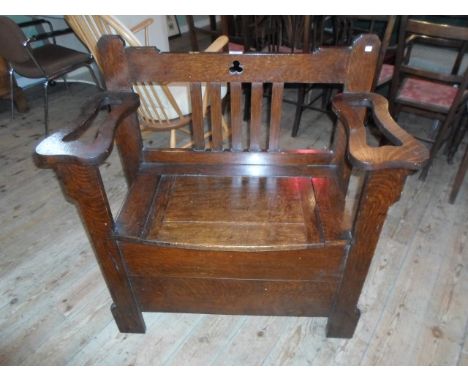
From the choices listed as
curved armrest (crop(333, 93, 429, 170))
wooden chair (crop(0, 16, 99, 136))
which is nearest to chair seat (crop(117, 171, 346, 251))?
curved armrest (crop(333, 93, 429, 170))

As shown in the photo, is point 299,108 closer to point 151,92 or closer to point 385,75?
point 385,75

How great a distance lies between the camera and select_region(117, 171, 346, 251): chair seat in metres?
0.87

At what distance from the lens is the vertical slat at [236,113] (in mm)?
1013

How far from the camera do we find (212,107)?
1.06 m

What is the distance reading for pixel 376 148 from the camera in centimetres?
73

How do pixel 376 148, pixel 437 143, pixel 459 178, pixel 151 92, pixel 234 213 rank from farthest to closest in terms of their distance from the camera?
pixel 437 143, pixel 459 178, pixel 151 92, pixel 234 213, pixel 376 148

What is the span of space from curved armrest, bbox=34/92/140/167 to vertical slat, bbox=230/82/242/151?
30cm

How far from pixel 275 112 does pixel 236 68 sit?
17 centimetres

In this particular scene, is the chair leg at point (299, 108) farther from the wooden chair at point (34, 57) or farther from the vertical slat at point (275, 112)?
the wooden chair at point (34, 57)

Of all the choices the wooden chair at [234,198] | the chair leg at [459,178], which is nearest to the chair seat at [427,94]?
the chair leg at [459,178]

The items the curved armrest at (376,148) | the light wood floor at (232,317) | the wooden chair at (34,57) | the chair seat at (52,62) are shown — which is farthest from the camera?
the chair seat at (52,62)

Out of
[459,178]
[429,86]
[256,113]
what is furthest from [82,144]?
[429,86]

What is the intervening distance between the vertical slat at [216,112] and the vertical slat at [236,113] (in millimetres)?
42

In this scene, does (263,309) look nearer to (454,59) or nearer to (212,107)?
(212,107)
